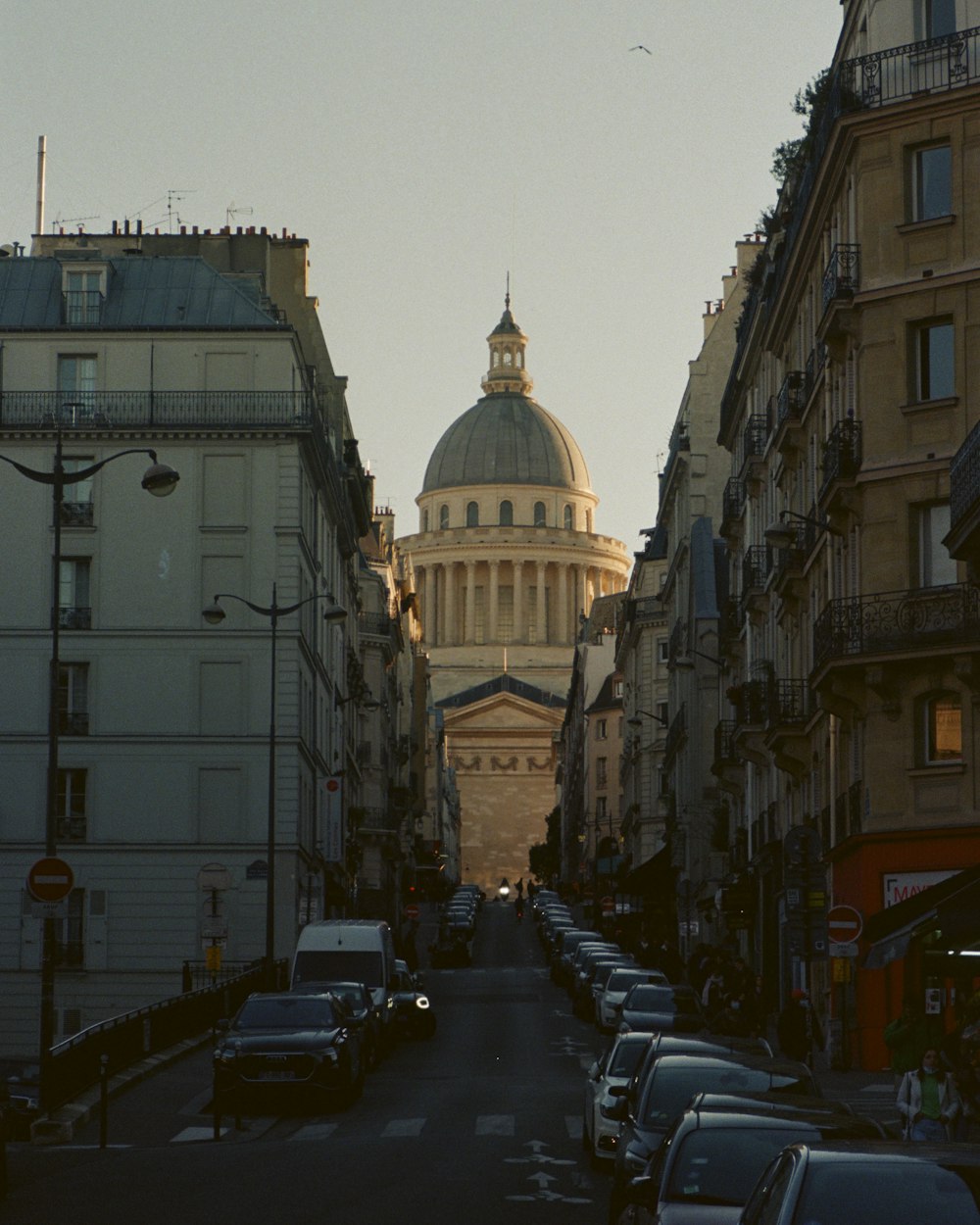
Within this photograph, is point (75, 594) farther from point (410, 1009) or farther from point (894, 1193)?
point (894, 1193)

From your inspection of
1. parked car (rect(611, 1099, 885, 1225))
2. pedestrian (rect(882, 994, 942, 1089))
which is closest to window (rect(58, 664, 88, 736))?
pedestrian (rect(882, 994, 942, 1089))

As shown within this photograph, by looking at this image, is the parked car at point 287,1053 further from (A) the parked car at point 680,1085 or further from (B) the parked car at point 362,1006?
(A) the parked car at point 680,1085

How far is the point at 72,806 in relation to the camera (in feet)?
184

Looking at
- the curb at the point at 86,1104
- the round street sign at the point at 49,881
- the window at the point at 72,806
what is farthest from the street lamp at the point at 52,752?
the window at the point at 72,806

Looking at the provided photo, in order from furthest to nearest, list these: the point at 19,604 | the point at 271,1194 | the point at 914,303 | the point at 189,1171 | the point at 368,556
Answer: the point at 368,556 < the point at 19,604 < the point at 914,303 < the point at 189,1171 < the point at 271,1194

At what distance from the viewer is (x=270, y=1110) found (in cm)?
3228

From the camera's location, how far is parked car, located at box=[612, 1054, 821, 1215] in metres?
18.3

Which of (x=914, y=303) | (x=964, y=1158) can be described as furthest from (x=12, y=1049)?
(x=964, y=1158)

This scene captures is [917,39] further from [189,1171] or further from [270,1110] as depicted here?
[189,1171]

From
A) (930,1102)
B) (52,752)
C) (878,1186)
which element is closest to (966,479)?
(930,1102)

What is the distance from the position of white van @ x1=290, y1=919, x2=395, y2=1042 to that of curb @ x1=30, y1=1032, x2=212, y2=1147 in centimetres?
472

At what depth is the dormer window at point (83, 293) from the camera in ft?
192

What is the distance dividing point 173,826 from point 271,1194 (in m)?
35.6

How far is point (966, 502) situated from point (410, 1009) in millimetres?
26706
